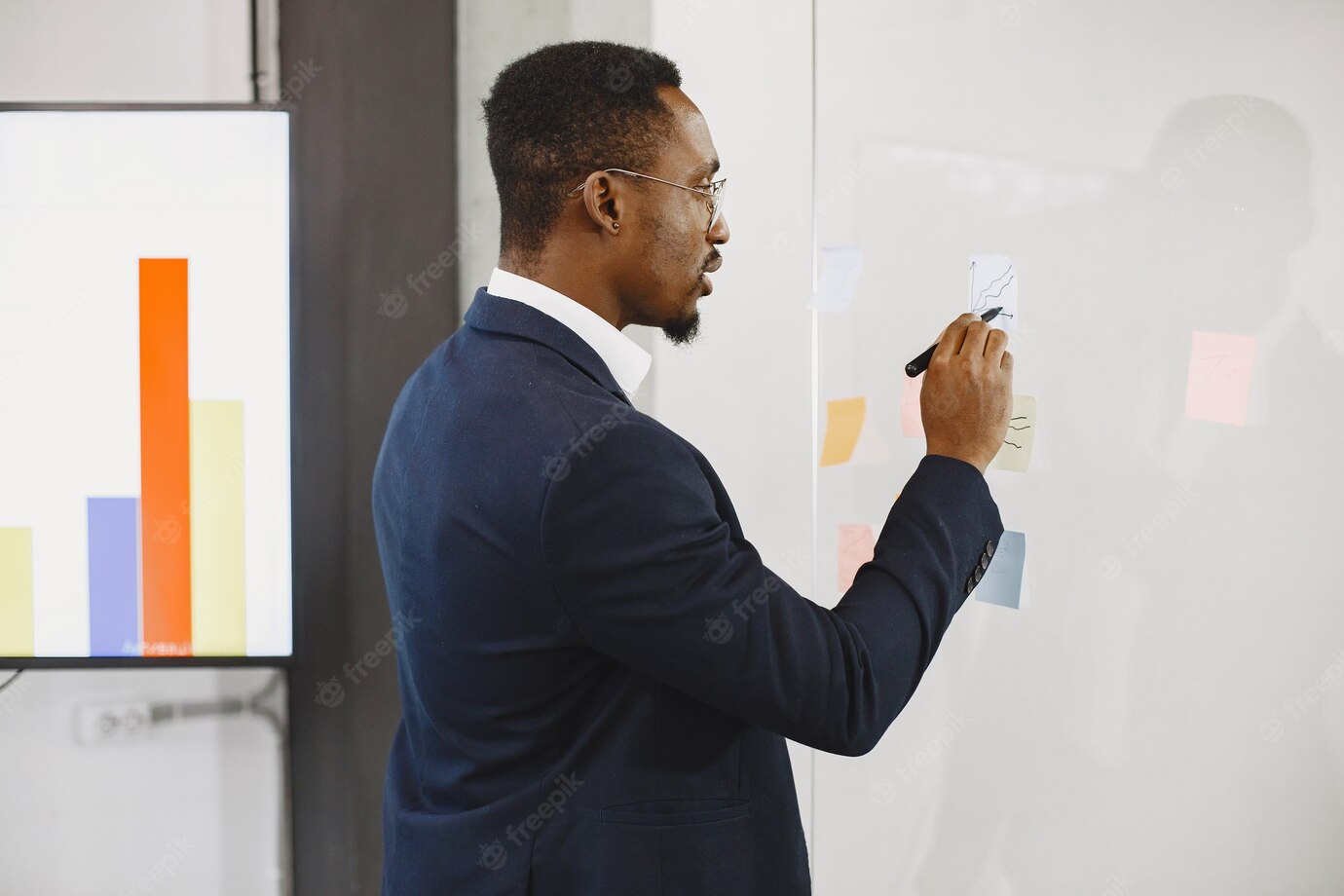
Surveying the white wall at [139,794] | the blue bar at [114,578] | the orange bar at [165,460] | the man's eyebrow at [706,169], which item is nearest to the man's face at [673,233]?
the man's eyebrow at [706,169]

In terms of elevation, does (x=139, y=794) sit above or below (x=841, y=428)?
below

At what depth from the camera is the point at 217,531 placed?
1.52m

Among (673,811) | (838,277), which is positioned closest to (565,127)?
(673,811)

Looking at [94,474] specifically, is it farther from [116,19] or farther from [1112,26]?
[1112,26]

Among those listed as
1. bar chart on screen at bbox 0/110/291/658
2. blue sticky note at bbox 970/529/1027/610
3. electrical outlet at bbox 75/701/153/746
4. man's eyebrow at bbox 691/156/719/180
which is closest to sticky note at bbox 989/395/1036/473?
blue sticky note at bbox 970/529/1027/610

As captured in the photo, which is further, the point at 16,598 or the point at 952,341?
the point at 16,598

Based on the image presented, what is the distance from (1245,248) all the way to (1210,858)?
0.88 m

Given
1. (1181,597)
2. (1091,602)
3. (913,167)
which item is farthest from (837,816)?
(913,167)

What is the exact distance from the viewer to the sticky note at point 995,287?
4.40 feet

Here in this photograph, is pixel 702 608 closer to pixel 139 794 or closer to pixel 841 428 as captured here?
pixel 841 428

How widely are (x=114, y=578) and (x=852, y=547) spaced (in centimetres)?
119

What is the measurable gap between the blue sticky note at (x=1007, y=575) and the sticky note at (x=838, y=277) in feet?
1.40

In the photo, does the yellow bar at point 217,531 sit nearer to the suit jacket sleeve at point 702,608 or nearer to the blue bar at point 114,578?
the blue bar at point 114,578

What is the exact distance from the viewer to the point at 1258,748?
1364 millimetres
